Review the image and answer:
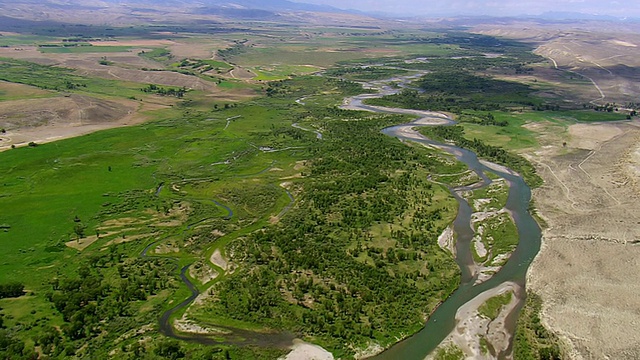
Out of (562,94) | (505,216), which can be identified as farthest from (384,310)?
(562,94)

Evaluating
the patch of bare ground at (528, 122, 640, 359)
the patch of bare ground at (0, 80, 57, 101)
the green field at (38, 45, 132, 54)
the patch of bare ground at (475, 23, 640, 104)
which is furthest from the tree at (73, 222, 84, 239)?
the green field at (38, 45, 132, 54)

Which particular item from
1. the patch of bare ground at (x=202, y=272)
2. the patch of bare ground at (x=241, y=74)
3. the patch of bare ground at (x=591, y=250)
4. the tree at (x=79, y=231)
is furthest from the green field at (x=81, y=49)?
the patch of bare ground at (x=591, y=250)

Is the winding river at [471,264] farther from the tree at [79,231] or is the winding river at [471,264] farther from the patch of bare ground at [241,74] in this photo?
the patch of bare ground at [241,74]

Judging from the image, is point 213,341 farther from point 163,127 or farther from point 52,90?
point 52,90

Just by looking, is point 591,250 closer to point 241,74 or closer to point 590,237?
point 590,237

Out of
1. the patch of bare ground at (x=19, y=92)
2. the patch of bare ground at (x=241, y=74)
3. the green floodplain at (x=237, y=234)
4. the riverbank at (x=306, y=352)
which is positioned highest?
the patch of bare ground at (x=241, y=74)

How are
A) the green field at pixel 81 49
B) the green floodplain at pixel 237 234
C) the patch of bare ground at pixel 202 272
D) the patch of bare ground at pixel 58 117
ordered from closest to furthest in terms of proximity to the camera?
the green floodplain at pixel 237 234
the patch of bare ground at pixel 202 272
the patch of bare ground at pixel 58 117
the green field at pixel 81 49
